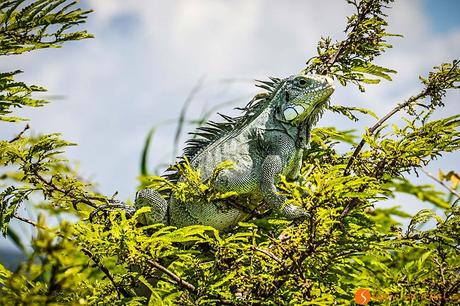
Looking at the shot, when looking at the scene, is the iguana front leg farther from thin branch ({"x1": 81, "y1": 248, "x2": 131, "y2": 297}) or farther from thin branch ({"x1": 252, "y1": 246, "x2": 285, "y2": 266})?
thin branch ({"x1": 81, "y1": 248, "x2": 131, "y2": 297})

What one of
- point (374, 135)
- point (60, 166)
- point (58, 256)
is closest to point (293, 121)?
point (374, 135)

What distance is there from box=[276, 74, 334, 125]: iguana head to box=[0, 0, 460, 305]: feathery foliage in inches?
13.2

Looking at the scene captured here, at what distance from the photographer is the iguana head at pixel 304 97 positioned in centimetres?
443

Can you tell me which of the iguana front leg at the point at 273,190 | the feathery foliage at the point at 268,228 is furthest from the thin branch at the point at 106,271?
the iguana front leg at the point at 273,190

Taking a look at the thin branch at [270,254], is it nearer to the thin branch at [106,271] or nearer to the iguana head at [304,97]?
the thin branch at [106,271]

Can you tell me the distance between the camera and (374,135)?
4590 millimetres

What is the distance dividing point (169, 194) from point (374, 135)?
4.80 feet

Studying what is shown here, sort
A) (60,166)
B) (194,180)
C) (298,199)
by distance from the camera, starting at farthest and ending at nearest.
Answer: (60,166), (194,180), (298,199)

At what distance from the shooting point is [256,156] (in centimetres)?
454

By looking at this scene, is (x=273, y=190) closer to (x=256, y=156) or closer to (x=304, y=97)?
(x=256, y=156)

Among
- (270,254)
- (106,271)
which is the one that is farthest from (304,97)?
(106,271)

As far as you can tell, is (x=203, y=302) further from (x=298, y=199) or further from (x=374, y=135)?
(x=374, y=135)

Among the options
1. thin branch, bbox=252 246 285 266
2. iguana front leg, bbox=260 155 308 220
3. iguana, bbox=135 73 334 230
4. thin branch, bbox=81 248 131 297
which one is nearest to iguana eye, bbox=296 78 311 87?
iguana, bbox=135 73 334 230

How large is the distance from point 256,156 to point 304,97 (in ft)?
1.65
